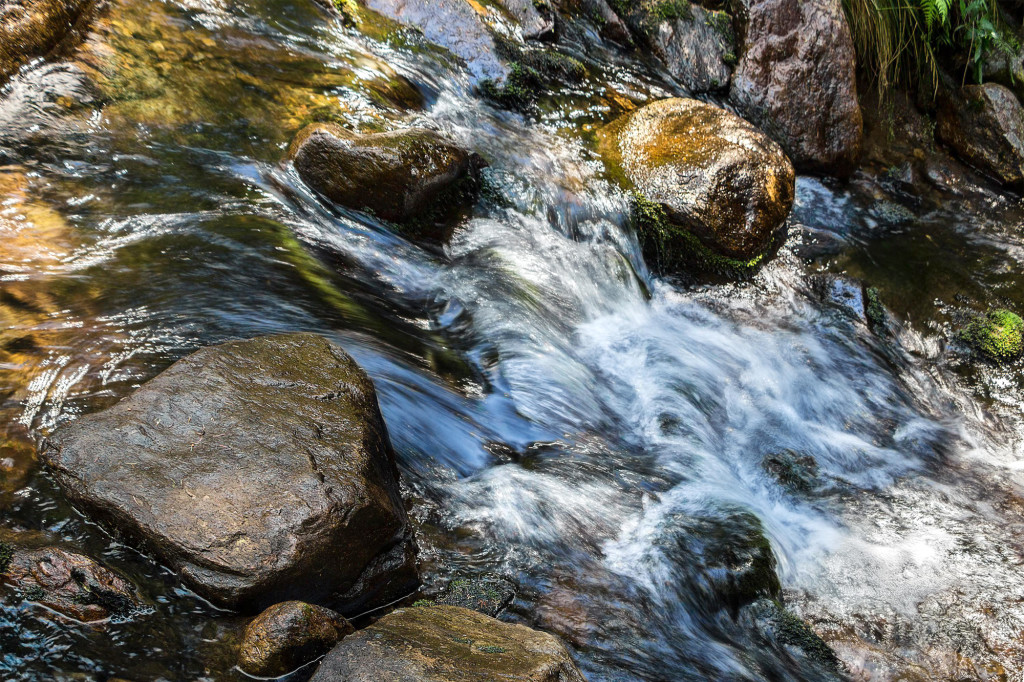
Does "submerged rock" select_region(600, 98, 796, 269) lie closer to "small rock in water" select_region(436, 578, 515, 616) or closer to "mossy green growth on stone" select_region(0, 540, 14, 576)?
"small rock in water" select_region(436, 578, 515, 616)

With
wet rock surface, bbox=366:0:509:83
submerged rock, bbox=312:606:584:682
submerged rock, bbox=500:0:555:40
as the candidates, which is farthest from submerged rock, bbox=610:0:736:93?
submerged rock, bbox=312:606:584:682

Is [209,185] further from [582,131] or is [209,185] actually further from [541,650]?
[541,650]

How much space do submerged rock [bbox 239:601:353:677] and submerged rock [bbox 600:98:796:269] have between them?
4300mm

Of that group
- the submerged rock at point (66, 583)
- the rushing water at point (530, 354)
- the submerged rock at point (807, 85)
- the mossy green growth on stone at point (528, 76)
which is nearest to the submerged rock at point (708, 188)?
the rushing water at point (530, 354)

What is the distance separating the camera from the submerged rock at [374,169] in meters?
4.98

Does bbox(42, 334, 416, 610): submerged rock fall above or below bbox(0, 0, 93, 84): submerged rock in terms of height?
below

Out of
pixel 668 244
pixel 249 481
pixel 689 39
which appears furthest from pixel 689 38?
pixel 249 481

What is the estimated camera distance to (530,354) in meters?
4.68

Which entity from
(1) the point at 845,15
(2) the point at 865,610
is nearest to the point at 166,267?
(2) the point at 865,610

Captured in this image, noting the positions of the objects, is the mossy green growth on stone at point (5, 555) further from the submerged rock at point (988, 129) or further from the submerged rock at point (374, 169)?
the submerged rock at point (988, 129)

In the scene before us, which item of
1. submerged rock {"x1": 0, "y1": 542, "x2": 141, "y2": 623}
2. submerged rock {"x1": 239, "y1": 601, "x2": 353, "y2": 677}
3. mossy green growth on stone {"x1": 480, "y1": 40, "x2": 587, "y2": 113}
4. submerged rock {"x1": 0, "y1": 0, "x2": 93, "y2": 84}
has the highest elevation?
mossy green growth on stone {"x1": 480, "y1": 40, "x2": 587, "y2": 113}

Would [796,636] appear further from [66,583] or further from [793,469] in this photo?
[66,583]

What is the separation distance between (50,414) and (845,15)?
8.00 m

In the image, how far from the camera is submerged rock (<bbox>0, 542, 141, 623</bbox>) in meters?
2.41
